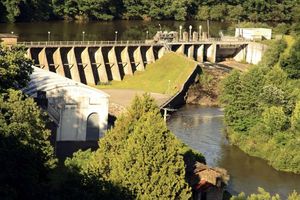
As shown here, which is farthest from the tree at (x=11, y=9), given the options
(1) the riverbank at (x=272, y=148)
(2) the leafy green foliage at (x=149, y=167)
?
(2) the leafy green foliage at (x=149, y=167)

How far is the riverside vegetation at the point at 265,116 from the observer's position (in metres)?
59.2

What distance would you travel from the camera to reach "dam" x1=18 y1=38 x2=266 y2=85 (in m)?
85.9

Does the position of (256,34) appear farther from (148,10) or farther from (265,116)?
(265,116)

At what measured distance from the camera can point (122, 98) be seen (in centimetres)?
7625

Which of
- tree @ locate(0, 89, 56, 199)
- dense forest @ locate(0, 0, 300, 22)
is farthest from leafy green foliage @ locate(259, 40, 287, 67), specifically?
tree @ locate(0, 89, 56, 199)

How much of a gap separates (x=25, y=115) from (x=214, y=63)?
70457mm

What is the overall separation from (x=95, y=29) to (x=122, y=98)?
56.8 metres

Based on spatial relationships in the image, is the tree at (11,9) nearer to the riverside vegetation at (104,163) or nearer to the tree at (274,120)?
the tree at (274,120)

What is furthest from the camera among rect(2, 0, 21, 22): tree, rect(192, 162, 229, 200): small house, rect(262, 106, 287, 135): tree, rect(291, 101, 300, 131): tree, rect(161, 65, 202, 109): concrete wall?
rect(2, 0, 21, 22): tree

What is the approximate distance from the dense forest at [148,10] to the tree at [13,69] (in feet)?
281

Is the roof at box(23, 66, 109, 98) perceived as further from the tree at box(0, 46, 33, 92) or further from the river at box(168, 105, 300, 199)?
the river at box(168, 105, 300, 199)

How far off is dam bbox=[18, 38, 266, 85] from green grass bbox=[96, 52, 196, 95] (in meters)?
1.64

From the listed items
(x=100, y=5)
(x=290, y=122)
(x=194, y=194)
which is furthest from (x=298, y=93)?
(x=100, y=5)

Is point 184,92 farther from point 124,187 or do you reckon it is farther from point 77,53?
point 124,187
